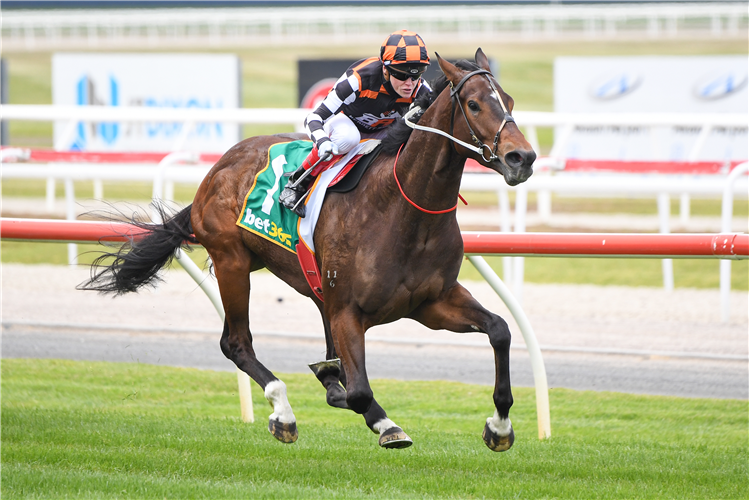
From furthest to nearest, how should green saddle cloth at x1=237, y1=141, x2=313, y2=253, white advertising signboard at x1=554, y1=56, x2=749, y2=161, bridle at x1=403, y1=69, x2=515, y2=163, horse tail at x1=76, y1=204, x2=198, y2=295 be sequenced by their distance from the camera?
white advertising signboard at x1=554, y1=56, x2=749, y2=161, horse tail at x1=76, y1=204, x2=198, y2=295, green saddle cloth at x1=237, y1=141, x2=313, y2=253, bridle at x1=403, y1=69, x2=515, y2=163

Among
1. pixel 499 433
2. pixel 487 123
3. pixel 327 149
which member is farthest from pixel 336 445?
pixel 487 123

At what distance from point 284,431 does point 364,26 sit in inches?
1148

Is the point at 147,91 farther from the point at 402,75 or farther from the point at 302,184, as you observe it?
the point at 402,75

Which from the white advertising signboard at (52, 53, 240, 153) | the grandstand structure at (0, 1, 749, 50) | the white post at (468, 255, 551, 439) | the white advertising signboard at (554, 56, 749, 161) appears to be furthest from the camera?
the grandstand structure at (0, 1, 749, 50)

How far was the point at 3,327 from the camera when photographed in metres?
6.99

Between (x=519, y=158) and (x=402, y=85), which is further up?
(x=402, y=85)

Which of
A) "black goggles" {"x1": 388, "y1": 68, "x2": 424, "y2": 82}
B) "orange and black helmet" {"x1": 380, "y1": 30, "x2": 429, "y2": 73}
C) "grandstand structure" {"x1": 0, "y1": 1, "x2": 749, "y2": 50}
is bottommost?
"black goggles" {"x1": 388, "y1": 68, "x2": 424, "y2": 82}

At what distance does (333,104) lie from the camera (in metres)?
3.79

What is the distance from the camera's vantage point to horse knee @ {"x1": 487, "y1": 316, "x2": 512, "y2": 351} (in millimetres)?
3492

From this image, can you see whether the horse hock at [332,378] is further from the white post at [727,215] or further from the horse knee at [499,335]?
the white post at [727,215]

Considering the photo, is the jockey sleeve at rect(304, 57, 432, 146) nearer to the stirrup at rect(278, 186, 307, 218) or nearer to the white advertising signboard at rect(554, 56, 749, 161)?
the stirrup at rect(278, 186, 307, 218)

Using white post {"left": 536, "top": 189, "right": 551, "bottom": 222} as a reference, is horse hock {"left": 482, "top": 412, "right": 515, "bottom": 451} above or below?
below

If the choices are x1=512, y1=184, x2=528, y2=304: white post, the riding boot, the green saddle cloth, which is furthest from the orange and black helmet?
x1=512, y1=184, x2=528, y2=304: white post

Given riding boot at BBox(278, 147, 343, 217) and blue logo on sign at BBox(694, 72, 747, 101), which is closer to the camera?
riding boot at BBox(278, 147, 343, 217)
